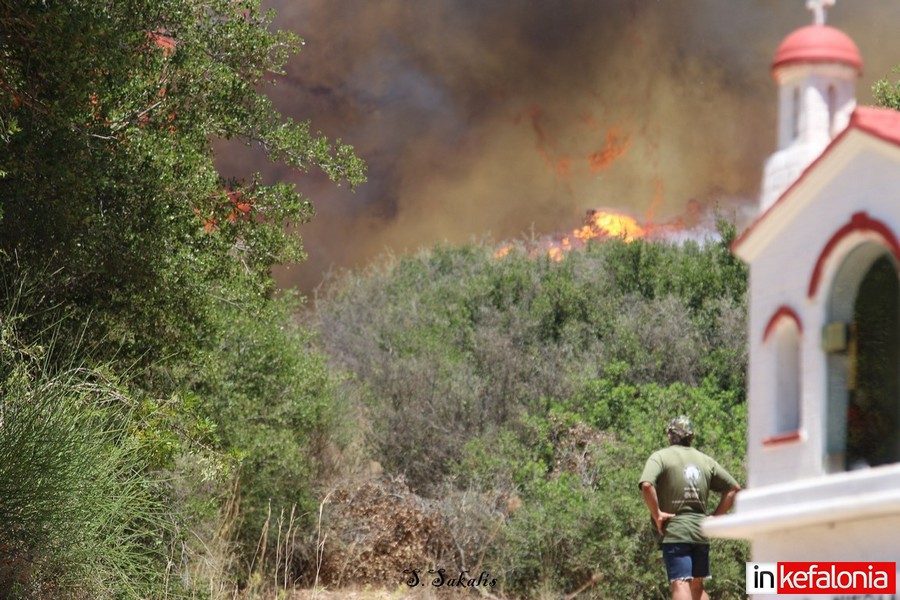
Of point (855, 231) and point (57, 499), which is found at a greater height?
point (855, 231)

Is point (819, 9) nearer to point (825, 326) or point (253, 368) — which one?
point (825, 326)

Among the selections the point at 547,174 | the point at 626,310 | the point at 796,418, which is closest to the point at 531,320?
the point at 626,310

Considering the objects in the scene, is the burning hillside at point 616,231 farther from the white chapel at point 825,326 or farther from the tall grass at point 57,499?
the white chapel at point 825,326

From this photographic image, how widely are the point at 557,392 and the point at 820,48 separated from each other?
17.3 meters

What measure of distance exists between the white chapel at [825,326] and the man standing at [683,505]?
273 cm

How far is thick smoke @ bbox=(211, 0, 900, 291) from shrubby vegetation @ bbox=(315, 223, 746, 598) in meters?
3.56

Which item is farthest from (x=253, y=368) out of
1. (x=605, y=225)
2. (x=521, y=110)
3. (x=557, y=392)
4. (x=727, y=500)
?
(x=521, y=110)

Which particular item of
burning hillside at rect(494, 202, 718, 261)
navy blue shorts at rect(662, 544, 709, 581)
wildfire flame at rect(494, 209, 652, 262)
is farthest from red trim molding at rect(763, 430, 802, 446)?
wildfire flame at rect(494, 209, 652, 262)

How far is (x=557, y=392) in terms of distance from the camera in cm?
2227

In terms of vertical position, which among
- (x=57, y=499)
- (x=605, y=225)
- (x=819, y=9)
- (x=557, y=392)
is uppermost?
(x=605, y=225)

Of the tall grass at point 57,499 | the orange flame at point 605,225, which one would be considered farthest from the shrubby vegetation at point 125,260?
the orange flame at point 605,225

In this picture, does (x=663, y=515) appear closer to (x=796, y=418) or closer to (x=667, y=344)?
(x=796, y=418)

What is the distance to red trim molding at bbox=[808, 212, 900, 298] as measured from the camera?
182 inches

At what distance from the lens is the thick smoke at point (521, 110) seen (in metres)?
30.2
